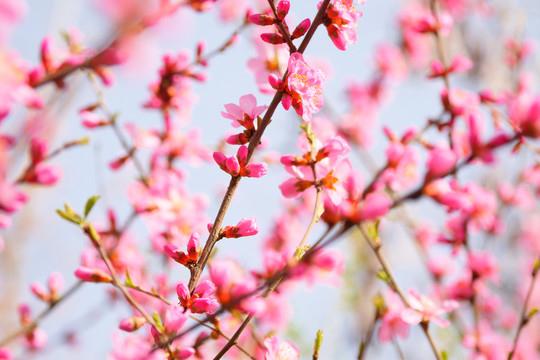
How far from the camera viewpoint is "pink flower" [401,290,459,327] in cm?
135

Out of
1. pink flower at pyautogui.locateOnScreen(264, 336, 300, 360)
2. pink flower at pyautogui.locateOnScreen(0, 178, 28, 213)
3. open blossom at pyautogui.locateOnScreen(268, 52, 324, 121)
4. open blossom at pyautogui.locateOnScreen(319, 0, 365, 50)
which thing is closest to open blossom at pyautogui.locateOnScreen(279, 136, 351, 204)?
open blossom at pyautogui.locateOnScreen(268, 52, 324, 121)

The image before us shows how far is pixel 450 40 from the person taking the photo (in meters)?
5.19

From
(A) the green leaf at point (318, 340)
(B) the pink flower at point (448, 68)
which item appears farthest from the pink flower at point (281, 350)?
(B) the pink flower at point (448, 68)

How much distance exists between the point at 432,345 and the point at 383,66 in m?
3.54

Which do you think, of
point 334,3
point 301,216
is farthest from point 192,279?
point 301,216

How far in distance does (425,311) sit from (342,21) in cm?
96

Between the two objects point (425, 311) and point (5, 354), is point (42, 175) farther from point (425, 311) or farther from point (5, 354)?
point (425, 311)

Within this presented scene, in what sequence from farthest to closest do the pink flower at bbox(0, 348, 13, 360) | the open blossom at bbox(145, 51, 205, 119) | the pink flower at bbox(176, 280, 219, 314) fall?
1. the open blossom at bbox(145, 51, 205, 119)
2. the pink flower at bbox(0, 348, 13, 360)
3. the pink flower at bbox(176, 280, 219, 314)

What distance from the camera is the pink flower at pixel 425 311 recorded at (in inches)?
53.1

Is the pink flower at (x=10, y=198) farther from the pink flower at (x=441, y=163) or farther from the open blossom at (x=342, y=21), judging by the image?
the pink flower at (x=441, y=163)

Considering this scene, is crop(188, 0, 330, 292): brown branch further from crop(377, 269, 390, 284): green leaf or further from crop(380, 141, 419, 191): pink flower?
crop(380, 141, 419, 191): pink flower

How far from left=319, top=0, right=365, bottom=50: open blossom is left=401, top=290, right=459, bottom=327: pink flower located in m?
0.85

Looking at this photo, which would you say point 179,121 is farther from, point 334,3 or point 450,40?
point 450,40

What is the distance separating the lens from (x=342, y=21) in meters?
1.06
